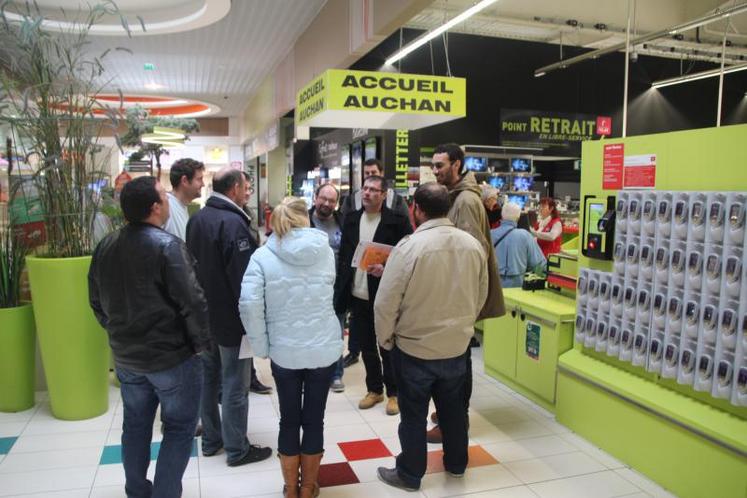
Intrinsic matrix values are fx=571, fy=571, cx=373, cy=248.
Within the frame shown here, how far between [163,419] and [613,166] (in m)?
2.95

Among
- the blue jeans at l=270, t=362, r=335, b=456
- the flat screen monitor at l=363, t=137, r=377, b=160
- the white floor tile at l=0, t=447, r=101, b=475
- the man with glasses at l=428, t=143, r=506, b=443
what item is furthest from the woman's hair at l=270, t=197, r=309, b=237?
the flat screen monitor at l=363, t=137, r=377, b=160

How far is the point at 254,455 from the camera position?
3.33 metres

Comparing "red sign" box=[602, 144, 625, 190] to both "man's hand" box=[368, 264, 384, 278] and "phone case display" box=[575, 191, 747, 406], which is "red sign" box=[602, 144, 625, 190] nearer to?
"phone case display" box=[575, 191, 747, 406]

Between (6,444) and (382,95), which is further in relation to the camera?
(382,95)

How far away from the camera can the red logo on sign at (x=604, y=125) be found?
1156 centimetres

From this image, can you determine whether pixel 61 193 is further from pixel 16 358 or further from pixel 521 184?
pixel 521 184

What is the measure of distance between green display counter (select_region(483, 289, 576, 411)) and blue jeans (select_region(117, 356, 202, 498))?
2.55 metres

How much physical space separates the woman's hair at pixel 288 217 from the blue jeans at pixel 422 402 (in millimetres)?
860

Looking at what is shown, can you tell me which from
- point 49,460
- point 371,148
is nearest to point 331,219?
point 49,460

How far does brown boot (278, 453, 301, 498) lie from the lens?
9.09 ft

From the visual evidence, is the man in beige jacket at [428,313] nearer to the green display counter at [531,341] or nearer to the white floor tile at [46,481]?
the green display counter at [531,341]

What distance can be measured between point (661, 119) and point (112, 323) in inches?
500

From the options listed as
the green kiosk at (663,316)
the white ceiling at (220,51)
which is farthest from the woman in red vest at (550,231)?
the white ceiling at (220,51)

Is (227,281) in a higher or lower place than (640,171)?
lower
